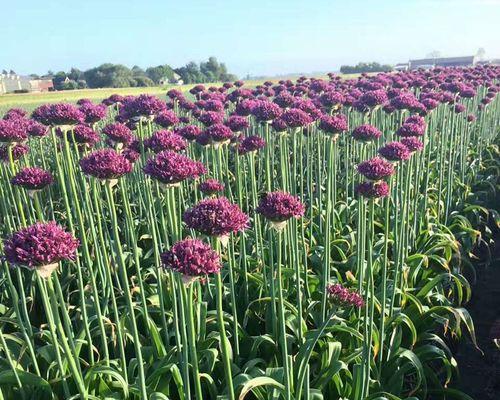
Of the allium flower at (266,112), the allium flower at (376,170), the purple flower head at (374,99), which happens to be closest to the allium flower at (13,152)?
the allium flower at (266,112)

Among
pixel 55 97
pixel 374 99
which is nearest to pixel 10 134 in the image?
pixel 374 99

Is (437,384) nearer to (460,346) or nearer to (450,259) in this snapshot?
(460,346)

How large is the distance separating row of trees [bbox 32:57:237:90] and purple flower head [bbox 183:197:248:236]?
5399 cm

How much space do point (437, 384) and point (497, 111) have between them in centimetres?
1909

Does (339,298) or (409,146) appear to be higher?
(409,146)

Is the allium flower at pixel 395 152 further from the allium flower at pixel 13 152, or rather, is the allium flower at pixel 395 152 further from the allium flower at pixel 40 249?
the allium flower at pixel 13 152

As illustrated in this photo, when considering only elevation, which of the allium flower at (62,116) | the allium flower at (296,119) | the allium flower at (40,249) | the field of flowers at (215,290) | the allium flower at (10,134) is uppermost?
the allium flower at (62,116)

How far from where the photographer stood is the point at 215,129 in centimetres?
655

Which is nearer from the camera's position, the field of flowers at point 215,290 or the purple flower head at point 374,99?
the field of flowers at point 215,290

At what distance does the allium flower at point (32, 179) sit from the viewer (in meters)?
4.59

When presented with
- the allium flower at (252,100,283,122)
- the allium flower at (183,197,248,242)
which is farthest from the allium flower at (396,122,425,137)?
the allium flower at (183,197,248,242)

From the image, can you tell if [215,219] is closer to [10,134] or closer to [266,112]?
[10,134]

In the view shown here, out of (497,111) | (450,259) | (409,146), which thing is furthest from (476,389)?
(497,111)

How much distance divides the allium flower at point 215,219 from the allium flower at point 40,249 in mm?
795
